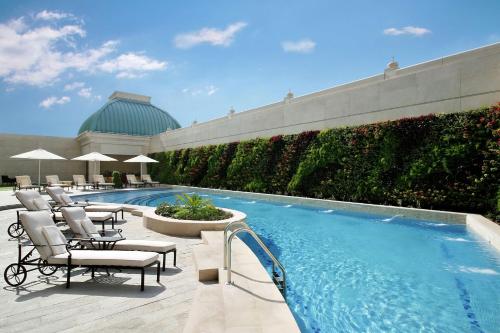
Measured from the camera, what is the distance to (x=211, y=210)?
870cm

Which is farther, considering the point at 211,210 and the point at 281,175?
the point at 281,175

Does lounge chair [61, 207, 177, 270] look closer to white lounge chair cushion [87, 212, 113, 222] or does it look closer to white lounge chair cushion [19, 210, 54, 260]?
white lounge chair cushion [19, 210, 54, 260]

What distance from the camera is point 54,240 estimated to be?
4742mm

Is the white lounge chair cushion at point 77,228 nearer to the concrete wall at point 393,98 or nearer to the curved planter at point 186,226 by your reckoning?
the curved planter at point 186,226

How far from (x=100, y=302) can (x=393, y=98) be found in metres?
13.5

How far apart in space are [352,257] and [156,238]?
443 centimetres

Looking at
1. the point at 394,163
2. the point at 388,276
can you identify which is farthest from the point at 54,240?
the point at 394,163

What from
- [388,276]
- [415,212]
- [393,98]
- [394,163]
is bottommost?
[388,276]

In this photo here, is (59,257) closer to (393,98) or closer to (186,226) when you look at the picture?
(186,226)

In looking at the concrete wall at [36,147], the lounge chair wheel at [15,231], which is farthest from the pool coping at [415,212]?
the concrete wall at [36,147]

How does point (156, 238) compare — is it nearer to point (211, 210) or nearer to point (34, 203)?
point (211, 210)

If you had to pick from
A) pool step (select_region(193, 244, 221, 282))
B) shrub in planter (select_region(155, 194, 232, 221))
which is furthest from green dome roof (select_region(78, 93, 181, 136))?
pool step (select_region(193, 244, 221, 282))

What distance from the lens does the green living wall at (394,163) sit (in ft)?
33.1

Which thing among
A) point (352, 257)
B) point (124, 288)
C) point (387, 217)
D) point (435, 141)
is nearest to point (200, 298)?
point (124, 288)
